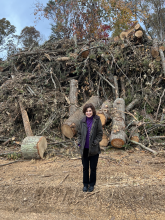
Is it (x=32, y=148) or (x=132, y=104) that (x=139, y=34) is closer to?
(x=132, y=104)

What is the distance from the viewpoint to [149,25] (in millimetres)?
19438

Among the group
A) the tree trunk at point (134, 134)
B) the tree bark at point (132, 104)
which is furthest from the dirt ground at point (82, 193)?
the tree bark at point (132, 104)

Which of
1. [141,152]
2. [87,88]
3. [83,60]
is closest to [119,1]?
[83,60]

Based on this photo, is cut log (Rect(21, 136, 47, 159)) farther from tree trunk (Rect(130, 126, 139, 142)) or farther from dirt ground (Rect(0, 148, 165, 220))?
tree trunk (Rect(130, 126, 139, 142))

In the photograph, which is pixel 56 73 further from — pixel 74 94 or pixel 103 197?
pixel 103 197

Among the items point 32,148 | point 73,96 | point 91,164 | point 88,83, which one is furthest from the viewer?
point 88,83

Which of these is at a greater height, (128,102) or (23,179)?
(128,102)

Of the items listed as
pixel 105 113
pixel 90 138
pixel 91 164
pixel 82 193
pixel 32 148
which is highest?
pixel 105 113

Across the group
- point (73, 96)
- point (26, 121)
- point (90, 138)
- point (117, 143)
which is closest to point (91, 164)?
point (90, 138)

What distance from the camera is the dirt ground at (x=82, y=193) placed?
2658 millimetres

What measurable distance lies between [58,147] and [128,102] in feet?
11.7

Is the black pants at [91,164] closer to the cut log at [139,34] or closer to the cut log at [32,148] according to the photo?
the cut log at [32,148]

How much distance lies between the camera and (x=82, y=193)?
10.3 ft

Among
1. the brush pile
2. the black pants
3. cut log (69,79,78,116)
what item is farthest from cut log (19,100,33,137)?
the black pants
